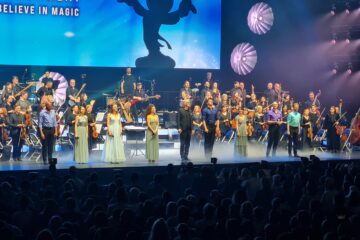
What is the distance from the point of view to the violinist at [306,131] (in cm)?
1959

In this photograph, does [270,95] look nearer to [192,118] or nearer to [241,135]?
[241,135]

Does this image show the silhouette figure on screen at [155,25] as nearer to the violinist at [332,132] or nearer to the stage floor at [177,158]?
the stage floor at [177,158]

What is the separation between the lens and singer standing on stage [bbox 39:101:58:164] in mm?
16078

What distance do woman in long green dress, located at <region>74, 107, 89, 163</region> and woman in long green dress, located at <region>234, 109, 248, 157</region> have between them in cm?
497

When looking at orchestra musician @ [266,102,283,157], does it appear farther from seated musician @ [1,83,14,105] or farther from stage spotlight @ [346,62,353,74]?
seated musician @ [1,83,14,105]

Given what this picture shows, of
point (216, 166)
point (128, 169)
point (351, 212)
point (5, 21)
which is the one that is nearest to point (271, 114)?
point (216, 166)

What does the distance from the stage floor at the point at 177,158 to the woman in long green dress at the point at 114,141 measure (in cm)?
29

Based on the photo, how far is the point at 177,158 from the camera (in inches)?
722

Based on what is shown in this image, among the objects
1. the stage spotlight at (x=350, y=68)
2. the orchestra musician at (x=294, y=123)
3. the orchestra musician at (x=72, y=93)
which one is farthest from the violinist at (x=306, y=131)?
the orchestra musician at (x=72, y=93)

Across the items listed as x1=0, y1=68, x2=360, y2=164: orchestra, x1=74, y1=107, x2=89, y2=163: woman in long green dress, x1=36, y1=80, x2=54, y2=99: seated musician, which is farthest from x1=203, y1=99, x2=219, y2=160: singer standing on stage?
x1=36, y1=80, x2=54, y2=99: seated musician

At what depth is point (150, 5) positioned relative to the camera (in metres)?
23.8

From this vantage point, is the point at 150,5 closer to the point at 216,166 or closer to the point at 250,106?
the point at 250,106

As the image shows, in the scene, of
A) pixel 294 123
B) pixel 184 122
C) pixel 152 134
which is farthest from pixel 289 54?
pixel 152 134

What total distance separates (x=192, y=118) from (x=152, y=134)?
6.48 ft
